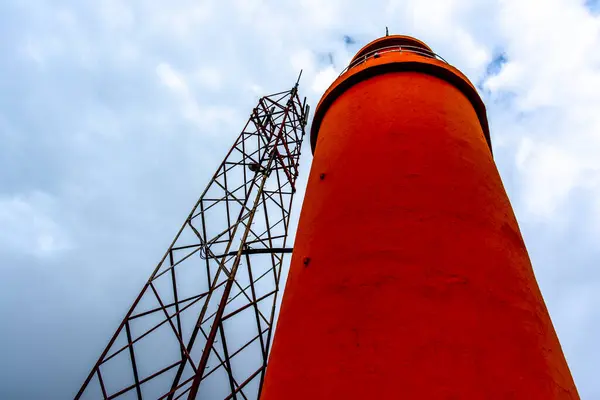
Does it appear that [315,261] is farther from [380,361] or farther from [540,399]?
[540,399]

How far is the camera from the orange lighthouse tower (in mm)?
2475

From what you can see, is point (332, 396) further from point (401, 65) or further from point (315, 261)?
point (401, 65)

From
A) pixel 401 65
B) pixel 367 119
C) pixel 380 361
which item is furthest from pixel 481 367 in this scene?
pixel 401 65

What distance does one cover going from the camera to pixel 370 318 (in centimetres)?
278

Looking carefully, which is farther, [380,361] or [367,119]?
[367,119]

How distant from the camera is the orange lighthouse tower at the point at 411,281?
2475 mm

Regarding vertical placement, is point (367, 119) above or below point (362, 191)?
above

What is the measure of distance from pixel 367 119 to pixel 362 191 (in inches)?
55.2

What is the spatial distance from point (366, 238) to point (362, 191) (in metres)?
0.65

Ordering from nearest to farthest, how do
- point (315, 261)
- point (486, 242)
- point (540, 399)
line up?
point (540, 399) → point (486, 242) → point (315, 261)

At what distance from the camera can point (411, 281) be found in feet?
9.48

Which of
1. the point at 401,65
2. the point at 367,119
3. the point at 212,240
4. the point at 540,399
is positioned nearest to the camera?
the point at 540,399

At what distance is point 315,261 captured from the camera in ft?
11.6

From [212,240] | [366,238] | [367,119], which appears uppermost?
[212,240]
